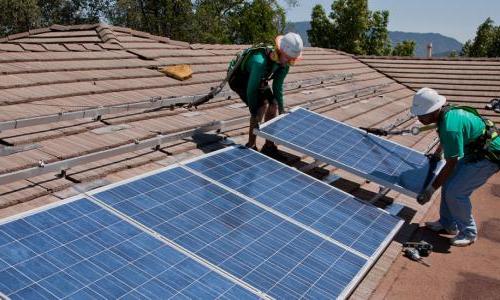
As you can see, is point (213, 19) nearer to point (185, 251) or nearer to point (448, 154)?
point (448, 154)

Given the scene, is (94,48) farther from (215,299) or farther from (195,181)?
(215,299)

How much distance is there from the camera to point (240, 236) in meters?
4.68

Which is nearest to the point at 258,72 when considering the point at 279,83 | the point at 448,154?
the point at 279,83

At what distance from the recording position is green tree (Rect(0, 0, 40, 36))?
48406 millimetres

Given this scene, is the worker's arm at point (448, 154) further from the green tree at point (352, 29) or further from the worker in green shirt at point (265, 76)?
the green tree at point (352, 29)

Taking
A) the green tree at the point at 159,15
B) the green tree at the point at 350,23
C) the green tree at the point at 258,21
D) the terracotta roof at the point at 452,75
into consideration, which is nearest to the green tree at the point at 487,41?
the green tree at the point at 350,23

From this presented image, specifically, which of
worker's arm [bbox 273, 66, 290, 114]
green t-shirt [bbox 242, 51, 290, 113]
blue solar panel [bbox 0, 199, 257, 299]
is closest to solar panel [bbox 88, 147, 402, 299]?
blue solar panel [bbox 0, 199, 257, 299]

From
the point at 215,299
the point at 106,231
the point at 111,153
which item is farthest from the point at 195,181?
the point at 215,299

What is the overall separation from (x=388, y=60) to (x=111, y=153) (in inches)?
672

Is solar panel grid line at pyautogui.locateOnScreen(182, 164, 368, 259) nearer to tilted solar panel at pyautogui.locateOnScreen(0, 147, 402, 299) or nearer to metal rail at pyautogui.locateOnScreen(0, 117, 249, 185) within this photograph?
tilted solar panel at pyautogui.locateOnScreen(0, 147, 402, 299)

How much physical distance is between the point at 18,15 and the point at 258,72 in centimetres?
5055

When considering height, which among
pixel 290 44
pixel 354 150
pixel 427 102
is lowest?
pixel 354 150

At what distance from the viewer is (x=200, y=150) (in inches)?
278

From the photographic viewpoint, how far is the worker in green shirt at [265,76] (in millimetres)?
6824
